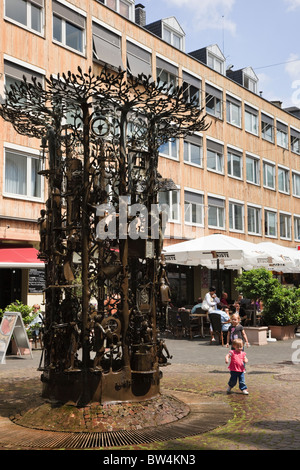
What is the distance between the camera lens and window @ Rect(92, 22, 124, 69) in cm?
2470

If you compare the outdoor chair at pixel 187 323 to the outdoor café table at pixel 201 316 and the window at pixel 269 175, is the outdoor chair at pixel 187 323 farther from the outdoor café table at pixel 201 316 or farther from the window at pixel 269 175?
the window at pixel 269 175

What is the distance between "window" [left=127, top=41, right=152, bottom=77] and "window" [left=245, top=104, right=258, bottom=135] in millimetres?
11540

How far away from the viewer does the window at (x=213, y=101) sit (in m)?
34.1

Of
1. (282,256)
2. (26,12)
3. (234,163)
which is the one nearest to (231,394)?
(282,256)

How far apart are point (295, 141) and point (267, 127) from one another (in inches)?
214

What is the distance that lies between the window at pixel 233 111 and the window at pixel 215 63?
2.18m

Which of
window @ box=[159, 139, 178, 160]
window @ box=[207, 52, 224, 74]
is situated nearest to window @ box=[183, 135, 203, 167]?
window @ box=[159, 139, 178, 160]

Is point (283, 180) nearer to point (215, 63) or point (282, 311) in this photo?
point (215, 63)

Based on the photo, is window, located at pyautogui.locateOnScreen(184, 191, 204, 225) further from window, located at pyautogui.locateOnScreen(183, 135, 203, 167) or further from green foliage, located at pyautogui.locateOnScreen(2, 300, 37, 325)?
green foliage, located at pyautogui.locateOnScreen(2, 300, 37, 325)

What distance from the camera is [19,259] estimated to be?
17.4 metres

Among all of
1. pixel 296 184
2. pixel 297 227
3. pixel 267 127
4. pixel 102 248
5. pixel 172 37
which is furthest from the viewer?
pixel 296 184

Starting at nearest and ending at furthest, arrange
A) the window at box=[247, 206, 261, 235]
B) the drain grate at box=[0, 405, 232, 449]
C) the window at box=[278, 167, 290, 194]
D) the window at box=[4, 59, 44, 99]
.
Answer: the drain grate at box=[0, 405, 232, 449]
the window at box=[4, 59, 44, 99]
the window at box=[247, 206, 261, 235]
the window at box=[278, 167, 290, 194]

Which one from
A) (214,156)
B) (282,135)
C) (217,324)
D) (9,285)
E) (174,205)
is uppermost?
(282,135)

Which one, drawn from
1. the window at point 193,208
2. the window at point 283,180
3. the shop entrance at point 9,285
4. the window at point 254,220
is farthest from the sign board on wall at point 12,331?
the window at point 283,180
